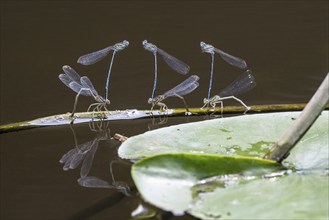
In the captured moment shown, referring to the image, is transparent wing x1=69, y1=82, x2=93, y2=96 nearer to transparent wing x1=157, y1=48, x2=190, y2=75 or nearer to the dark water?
the dark water

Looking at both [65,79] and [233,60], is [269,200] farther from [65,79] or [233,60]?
[233,60]

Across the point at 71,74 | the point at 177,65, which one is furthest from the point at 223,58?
the point at 71,74

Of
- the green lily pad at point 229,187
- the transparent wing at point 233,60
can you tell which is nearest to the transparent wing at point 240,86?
the transparent wing at point 233,60

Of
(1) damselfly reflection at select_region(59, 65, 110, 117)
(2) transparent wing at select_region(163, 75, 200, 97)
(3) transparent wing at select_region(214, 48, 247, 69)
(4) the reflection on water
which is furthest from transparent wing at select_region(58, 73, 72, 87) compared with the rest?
(3) transparent wing at select_region(214, 48, 247, 69)

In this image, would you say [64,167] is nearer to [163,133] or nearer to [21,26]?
[163,133]

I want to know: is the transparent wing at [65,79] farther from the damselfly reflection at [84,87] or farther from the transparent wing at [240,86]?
the transparent wing at [240,86]

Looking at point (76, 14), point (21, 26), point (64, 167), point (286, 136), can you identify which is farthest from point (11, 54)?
point (286, 136)
